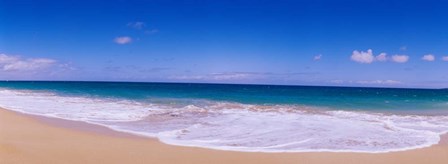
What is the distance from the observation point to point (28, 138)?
9.23 m

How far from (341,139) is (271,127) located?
9.42 feet

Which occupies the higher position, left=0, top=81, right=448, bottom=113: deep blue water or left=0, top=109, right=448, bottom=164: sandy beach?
left=0, top=81, right=448, bottom=113: deep blue water

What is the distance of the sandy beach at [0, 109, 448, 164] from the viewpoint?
7.14 metres

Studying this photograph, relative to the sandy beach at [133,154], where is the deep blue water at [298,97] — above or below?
above

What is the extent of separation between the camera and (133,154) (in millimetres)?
7688

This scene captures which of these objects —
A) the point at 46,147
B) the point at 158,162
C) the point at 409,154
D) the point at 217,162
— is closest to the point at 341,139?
the point at 409,154

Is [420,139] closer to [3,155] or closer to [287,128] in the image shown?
[287,128]

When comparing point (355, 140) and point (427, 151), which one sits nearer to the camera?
point (427, 151)

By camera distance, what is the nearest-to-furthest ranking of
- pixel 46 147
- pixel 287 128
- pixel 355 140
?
pixel 46 147 < pixel 355 140 < pixel 287 128

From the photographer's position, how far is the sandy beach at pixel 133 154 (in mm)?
7145

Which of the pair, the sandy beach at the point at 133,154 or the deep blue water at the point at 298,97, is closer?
→ the sandy beach at the point at 133,154

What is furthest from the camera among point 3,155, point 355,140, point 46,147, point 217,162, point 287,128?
point 287,128

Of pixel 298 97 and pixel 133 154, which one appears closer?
pixel 133 154

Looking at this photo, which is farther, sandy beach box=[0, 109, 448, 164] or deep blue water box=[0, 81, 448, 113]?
deep blue water box=[0, 81, 448, 113]
